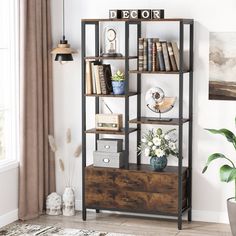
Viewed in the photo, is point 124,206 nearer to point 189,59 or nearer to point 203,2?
point 189,59

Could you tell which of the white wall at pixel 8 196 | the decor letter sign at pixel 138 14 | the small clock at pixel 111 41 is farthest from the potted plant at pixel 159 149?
the white wall at pixel 8 196

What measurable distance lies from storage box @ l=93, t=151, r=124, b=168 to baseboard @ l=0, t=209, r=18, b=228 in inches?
34.8

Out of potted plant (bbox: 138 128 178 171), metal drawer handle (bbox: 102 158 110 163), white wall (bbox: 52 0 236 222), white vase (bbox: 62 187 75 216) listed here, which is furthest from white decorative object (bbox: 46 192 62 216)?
potted plant (bbox: 138 128 178 171)

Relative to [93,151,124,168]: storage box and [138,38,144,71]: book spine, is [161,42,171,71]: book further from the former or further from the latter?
[93,151,124,168]: storage box

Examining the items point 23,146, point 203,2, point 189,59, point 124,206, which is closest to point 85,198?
point 124,206

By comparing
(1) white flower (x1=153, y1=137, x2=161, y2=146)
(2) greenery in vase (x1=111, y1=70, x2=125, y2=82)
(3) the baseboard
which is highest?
(2) greenery in vase (x1=111, y1=70, x2=125, y2=82)

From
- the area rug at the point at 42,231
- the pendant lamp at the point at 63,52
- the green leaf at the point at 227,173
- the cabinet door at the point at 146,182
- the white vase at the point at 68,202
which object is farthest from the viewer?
the white vase at the point at 68,202

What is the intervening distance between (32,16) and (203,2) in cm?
158

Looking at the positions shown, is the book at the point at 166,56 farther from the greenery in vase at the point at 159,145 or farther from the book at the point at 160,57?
the greenery in vase at the point at 159,145

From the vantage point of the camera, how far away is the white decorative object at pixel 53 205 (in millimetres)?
6328

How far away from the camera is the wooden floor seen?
577 cm

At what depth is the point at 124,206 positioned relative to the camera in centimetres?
600

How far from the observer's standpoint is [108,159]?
237 inches

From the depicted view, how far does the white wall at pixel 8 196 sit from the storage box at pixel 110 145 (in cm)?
82
